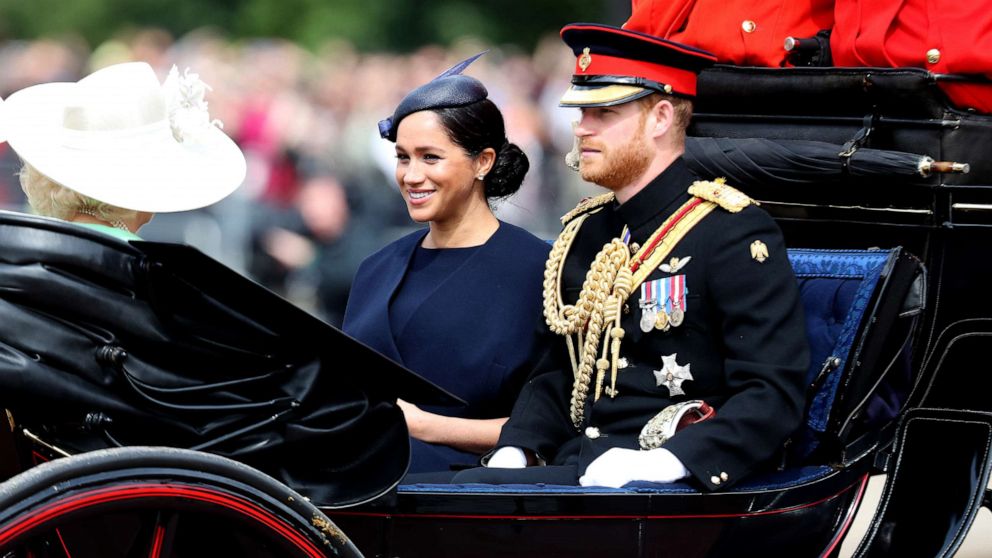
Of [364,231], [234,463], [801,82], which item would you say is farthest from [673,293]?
[364,231]

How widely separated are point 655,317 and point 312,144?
567 cm

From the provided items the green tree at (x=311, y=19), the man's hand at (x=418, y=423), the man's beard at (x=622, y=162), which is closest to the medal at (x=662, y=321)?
the man's beard at (x=622, y=162)

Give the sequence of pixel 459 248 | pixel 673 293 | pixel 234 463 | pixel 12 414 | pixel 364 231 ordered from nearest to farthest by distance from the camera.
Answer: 1. pixel 234 463
2. pixel 12 414
3. pixel 673 293
4. pixel 459 248
5. pixel 364 231

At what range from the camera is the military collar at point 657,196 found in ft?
10.4

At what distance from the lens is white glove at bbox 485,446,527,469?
3127 millimetres

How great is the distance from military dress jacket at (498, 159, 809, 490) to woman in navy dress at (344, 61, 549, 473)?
16 cm

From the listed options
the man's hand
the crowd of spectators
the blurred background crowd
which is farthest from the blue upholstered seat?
the crowd of spectators

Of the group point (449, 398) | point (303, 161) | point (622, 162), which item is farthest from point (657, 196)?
point (303, 161)

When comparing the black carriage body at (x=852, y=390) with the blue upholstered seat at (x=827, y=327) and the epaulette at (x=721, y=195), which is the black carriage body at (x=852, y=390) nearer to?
the blue upholstered seat at (x=827, y=327)

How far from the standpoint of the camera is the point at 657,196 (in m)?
3.16

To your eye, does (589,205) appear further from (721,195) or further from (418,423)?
(418,423)

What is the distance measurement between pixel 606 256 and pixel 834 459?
599 millimetres

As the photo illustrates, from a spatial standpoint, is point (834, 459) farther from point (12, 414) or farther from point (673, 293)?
point (12, 414)

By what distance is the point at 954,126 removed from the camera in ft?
10.6
